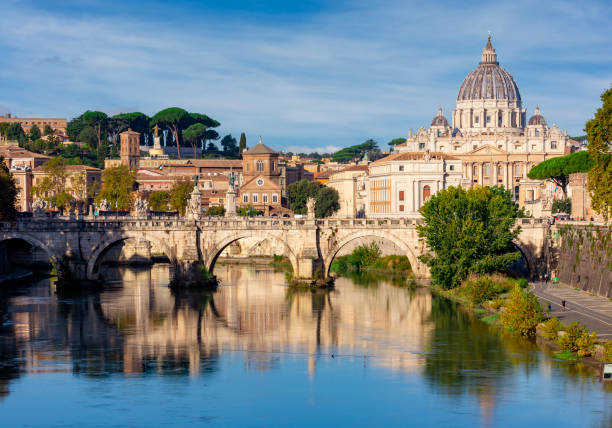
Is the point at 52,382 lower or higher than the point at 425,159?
lower

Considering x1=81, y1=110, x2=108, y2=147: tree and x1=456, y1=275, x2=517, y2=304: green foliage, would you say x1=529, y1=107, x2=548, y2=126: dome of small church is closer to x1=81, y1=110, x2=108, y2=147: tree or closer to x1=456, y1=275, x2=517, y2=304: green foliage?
x1=81, y1=110, x2=108, y2=147: tree

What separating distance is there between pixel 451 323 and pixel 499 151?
3809 inches

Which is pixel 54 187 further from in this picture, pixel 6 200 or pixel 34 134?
pixel 34 134

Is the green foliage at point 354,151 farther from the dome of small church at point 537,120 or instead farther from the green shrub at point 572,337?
the green shrub at point 572,337

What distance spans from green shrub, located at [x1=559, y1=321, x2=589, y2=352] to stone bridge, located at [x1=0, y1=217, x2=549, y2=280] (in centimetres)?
2215

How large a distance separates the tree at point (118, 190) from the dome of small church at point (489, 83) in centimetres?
7732

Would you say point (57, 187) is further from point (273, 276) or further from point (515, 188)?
point (515, 188)

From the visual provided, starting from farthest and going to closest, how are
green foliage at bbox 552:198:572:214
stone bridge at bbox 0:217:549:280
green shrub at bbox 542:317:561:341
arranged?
1. green foliage at bbox 552:198:572:214
2. stone bridge at bbox 0:217:549:280
3. green shrub at bbox 542:317:561:341

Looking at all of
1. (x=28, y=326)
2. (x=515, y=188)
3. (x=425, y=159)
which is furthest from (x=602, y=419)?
(x=515, y=188)

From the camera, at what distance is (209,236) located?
59.5 m

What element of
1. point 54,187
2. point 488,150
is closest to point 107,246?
point 54,187

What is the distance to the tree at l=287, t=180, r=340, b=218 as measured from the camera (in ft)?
360

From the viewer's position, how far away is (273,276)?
227ft

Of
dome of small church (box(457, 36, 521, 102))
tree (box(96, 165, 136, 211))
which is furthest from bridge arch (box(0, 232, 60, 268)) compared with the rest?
dome of small church (box(457, 36, 521, 102))
